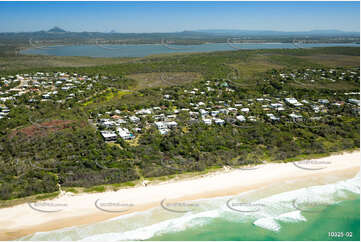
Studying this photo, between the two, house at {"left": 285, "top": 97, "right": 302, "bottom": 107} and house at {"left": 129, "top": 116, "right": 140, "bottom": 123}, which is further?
house at {"left": 285, "top": 97, "right": 302, "bottom": 107}

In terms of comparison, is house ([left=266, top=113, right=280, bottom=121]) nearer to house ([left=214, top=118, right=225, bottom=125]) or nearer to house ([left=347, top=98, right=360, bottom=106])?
house ([left=214, top=118, right=225, bottom=125])

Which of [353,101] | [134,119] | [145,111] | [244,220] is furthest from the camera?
[353,101]

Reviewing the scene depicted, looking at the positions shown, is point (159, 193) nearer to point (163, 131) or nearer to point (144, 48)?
point (163, 131)

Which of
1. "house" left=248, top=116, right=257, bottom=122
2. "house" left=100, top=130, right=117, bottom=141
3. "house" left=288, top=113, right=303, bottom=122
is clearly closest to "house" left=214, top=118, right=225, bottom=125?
"house" left=248, top=116, right=257, bottom=122

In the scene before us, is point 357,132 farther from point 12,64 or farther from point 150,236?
point 12,64

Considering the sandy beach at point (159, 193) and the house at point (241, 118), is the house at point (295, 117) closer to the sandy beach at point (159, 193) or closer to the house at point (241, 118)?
the house at point (241, 118)

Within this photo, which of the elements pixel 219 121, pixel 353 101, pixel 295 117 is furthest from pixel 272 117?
pixel 353 101

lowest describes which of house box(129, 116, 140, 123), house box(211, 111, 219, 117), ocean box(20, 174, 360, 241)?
ocean box(20, 174, 360, 241)
